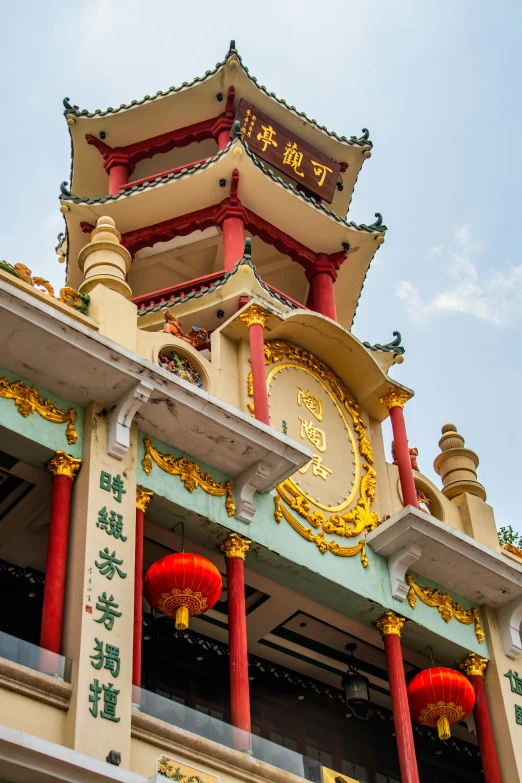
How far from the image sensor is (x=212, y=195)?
2106 centimetres

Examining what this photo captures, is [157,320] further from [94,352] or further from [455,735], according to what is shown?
[455,735]

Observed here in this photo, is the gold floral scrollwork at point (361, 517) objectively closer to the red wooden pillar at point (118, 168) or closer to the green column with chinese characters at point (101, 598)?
the green column with chinese characters at point (101, 598)

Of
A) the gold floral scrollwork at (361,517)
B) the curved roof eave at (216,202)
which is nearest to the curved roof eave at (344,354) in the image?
the gold floral scrollwork at (361,517)

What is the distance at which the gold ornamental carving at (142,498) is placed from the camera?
13914 mm

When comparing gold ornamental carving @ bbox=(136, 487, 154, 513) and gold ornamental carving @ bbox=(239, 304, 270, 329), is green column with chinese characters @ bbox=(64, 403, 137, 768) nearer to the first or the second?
gold ornamental carving @ bbox=(136, 487, 154, 513)

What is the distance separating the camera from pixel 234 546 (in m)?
14.7

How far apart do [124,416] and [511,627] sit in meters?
6.88

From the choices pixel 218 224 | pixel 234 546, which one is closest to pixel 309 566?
pixel 234 546

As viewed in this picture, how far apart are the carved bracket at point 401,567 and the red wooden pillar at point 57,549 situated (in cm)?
507

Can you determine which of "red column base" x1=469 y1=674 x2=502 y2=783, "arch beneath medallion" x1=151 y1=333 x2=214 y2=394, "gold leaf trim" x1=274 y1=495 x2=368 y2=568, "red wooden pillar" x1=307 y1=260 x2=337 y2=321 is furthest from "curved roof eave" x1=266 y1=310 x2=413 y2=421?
"red column base" x1=469 y1=674 x2=502 y2=783

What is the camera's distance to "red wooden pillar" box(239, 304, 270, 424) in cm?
1619

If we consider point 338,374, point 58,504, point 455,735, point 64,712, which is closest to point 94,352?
point 58,504

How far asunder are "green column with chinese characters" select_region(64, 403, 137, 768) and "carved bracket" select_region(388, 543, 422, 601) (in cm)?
435

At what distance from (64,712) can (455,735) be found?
8792 mm
